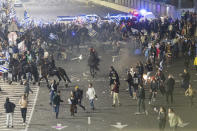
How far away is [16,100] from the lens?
37844mm

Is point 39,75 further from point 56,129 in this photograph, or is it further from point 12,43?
point 56,129

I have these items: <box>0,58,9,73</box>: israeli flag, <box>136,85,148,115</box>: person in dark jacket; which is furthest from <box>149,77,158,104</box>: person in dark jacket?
<box>0,58,9,73</box>: israeli flag

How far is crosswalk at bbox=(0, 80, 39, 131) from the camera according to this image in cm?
3291

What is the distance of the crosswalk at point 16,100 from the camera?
32.9 meters

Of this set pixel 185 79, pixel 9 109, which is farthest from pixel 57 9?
pixel 9 109

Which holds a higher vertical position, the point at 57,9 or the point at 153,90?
the point at 57,9

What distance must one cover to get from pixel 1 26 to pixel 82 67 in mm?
15216

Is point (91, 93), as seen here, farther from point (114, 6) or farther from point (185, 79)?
point (114, 6)

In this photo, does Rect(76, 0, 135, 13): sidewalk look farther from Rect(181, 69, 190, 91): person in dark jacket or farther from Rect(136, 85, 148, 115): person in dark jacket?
Rect(136, 85, 148, 115): person in dark jacket

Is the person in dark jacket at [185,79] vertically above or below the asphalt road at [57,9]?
below

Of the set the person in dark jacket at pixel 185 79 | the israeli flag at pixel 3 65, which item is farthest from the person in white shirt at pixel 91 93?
the israeli flag at pixel 3 65

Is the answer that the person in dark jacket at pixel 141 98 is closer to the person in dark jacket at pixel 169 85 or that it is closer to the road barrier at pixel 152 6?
the person in dark jacket at pixel 169 85

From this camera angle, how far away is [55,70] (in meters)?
40.2

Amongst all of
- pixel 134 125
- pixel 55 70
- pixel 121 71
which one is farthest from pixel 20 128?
pixel 121 71
